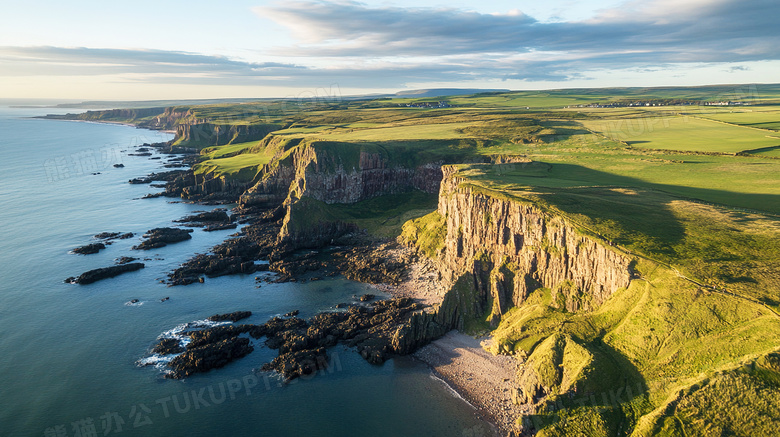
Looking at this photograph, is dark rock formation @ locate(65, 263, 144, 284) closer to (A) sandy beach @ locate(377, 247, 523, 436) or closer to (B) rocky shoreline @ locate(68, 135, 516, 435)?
(B) rocky shoreline @ locate(68, 135, 516, 435)

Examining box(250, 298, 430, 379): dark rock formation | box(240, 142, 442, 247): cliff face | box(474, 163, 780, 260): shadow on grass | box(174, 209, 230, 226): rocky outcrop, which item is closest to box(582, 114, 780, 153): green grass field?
box(474, 163, 780, 260): shadow on grass

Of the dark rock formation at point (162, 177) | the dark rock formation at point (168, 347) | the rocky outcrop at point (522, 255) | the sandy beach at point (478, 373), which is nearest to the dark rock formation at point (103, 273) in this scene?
the dark rock formation at point (168, 347)

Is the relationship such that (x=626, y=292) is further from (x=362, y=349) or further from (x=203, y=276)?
(x=203, y=276)

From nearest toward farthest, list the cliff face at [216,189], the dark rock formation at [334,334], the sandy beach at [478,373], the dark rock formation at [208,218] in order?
1. the sandy beach at [478,373]
2. the dark rock formation at [334,334]
3. the dark rock formation at [208,218]
4. the cliff face at [216,189]

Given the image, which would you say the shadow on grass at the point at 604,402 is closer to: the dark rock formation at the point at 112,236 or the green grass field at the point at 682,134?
the green grass field at the point at 682,134

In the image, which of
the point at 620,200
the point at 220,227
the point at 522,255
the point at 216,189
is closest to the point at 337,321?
the point at 522,255

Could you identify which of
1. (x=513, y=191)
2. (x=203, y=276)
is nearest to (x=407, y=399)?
(x=513, y=191)

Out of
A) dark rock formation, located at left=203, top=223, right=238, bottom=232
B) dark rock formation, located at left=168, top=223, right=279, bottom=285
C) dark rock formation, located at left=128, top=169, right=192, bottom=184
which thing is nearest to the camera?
dark rock formation, located at left=168, top=223, right=279, bottom=285
